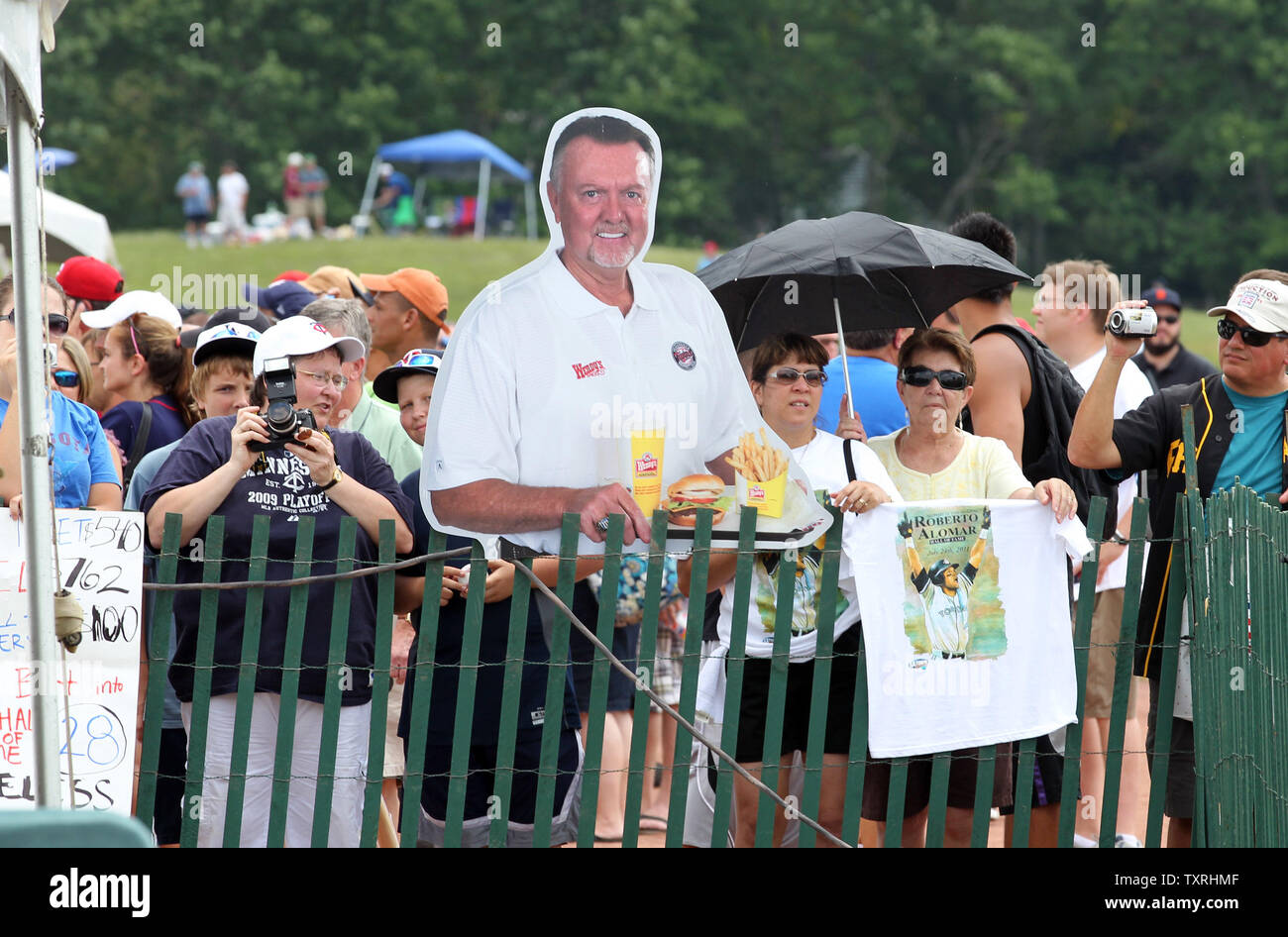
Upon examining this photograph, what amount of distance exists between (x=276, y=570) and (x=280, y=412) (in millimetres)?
435

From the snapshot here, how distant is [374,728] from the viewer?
15.0 feet

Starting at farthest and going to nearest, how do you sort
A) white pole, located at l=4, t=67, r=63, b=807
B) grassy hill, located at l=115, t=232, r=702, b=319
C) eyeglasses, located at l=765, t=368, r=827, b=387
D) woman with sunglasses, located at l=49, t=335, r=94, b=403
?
grassy hill, located at l=115, t=232, r=702, b=319, woman with sunglasses, located at l=49, t=335, r=94, b=403, eyeglasses, located at l=765, t=368, r=827, b=387, white pole, located at l=4, t=67, r=63, b=807

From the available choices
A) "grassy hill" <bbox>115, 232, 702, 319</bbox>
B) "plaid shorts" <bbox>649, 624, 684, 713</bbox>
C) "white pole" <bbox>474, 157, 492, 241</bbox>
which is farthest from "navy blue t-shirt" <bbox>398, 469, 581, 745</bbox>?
"white pole" <bbox>474, 157, 492, 241</bbox>

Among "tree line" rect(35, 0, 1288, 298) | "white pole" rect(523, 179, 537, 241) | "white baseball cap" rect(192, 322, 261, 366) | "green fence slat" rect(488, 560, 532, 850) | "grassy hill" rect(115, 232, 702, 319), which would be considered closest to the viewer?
"green fence slat" rect(488, 560, 532, 850)

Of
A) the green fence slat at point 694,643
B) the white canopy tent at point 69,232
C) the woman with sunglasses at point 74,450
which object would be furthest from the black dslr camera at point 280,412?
the white canopy tent at point 69,232

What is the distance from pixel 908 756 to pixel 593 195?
188 centimetres

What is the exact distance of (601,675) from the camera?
4645mm

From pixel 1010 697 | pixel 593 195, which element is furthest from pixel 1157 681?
pixel 593 195

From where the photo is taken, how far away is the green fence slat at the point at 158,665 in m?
4.52

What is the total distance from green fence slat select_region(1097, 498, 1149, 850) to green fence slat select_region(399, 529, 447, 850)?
1.98 m

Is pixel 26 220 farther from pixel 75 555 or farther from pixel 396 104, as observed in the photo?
pixel 396 104

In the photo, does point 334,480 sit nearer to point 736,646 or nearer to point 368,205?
point 736,646

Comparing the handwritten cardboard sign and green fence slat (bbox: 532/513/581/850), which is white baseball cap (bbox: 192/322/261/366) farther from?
green fence slat (bbox: 532/513/581/850)

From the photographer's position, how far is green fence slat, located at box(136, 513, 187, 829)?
4.52 meters
